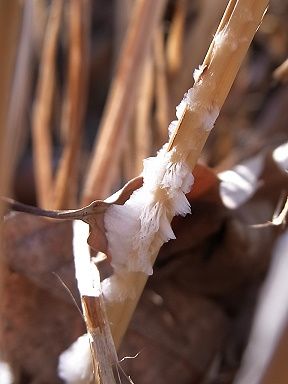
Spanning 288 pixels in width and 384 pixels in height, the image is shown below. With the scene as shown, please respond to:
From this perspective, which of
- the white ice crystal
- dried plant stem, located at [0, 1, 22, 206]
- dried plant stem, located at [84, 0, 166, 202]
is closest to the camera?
dried plant stem, located at [0, 1, 22, 206]

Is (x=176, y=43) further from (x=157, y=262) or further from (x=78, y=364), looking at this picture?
(x=78, y=364)

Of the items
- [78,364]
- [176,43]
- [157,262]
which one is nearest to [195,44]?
[176,43]

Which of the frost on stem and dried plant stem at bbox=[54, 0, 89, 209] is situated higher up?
dried plant stem at bbox=[54, 0, 89, 209]

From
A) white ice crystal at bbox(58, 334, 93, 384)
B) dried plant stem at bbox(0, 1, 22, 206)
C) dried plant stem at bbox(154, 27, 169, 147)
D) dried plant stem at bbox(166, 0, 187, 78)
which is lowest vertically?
white ice crystal at bbox(58, 334, 93, 384)

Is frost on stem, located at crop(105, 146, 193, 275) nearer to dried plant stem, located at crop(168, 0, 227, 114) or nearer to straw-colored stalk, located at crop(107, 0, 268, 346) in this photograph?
straw-colored stalk, located at crop(107, 0, 268, 346)

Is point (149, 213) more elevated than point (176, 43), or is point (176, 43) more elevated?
point (176, 43)

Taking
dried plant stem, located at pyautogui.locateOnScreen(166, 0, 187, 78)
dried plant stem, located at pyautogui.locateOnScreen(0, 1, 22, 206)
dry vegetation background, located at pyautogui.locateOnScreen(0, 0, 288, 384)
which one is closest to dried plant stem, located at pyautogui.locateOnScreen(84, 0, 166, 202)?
dry vegetation background, located at pyautogui.locateOnScreen(0, 0, 288, 384)

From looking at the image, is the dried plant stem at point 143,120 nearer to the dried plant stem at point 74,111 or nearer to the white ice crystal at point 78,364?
the dried plant stem at point 74,111

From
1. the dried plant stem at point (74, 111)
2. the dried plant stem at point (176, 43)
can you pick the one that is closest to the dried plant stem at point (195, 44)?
the dried plant stem at point (176, 43)
